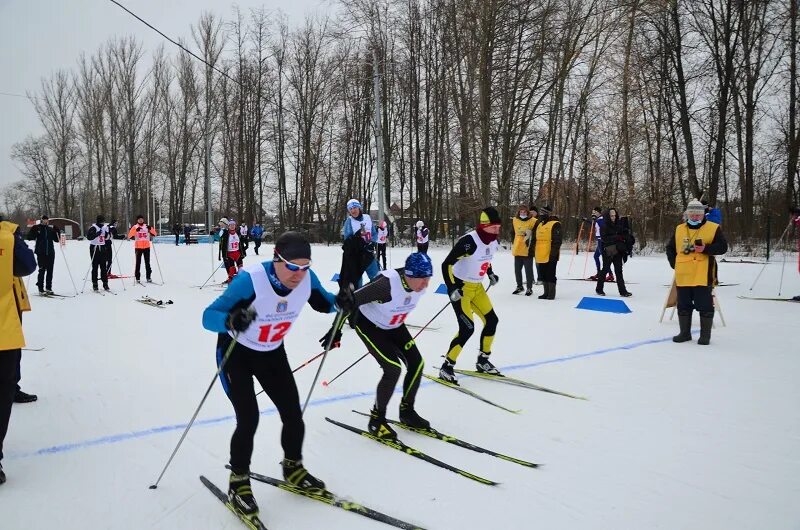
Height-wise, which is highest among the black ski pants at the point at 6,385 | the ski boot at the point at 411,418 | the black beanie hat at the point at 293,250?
the black beanie hat at the point at 293,250

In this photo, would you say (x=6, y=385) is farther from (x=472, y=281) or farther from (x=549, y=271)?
(x=549, y=271)

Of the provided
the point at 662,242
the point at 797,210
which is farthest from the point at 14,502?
the point at 662,242

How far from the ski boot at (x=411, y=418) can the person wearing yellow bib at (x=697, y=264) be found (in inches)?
194

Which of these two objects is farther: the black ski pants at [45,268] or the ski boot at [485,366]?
the black ski pants at [45,268]

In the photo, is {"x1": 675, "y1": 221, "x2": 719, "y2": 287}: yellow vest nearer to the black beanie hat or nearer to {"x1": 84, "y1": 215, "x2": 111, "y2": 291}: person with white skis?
the black beanie hat

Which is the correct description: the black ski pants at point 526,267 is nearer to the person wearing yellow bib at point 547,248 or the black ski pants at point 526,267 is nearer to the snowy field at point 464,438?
the person wearing yellow bib at point 547,248

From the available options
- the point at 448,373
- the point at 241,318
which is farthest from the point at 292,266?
the point at 448,373

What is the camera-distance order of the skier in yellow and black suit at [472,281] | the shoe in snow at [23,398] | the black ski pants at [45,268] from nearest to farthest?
the shoe in snow at [23,398], the skier in yellow and black suit at [472,281], the black ski pants at [45,268]

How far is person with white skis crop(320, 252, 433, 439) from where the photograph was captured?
419 cm

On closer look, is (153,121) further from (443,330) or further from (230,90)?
(443,330)

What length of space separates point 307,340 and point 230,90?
1584 inches

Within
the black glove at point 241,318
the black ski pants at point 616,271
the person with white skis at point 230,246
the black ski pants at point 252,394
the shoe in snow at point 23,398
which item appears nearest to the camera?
the black glove at point 241,318

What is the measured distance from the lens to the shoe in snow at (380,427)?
4.15 m

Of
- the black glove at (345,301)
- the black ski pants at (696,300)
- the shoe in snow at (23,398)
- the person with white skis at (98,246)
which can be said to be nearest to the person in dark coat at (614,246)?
the black ski pants at (696,300)
